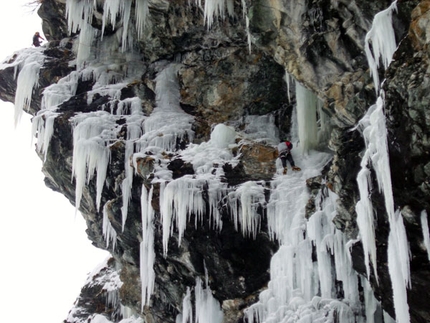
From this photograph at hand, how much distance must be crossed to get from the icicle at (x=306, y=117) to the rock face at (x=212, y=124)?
0.07 m

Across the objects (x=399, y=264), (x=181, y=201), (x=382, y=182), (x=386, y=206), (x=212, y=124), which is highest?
(x=212, y=124)

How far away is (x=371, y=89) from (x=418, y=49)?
1982 mm

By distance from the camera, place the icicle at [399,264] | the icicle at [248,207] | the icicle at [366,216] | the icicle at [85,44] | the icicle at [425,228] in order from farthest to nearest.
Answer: the icicle at [85,44], the icicle at [248,207], the icicle at [366,216], the icicle at [399,264], the icicle at [425,228]

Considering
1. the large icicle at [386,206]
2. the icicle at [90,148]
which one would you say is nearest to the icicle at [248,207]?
the large icicle at [386,206]

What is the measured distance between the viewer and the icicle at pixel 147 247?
12664 mm

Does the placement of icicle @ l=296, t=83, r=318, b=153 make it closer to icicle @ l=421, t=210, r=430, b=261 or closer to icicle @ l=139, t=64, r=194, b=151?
icicle @ l=139, t=64, r=194, b=151

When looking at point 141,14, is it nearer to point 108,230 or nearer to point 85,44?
point 85,44

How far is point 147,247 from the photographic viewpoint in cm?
1325

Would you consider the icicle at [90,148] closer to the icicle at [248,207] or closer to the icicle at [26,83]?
the icicle at [26,83]

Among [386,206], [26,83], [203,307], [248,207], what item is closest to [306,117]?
[248,207]

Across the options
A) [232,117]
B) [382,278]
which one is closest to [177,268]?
[232,117]

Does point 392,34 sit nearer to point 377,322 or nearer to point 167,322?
point 377,322

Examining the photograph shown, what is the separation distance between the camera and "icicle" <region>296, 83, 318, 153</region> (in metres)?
12.3

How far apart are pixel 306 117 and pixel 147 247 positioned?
4.80 metres
